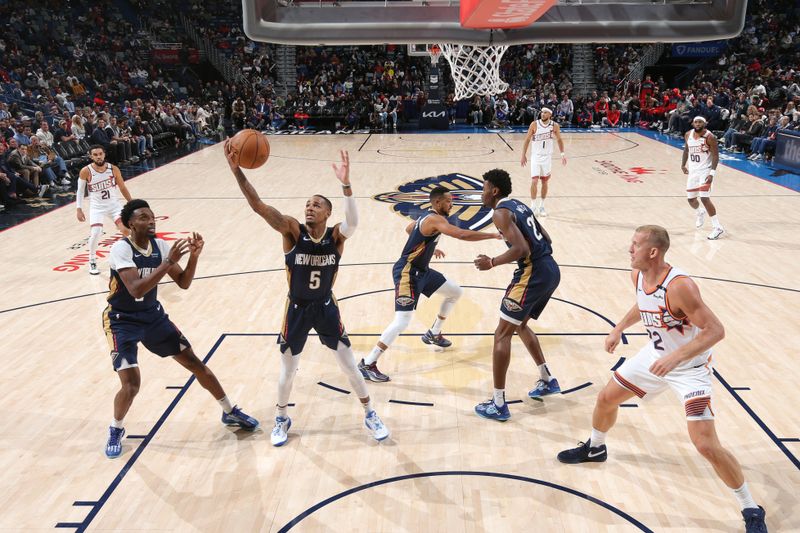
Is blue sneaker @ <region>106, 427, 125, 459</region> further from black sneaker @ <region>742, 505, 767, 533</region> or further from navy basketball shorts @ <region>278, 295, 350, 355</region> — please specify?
black sneaker @ <region>742, 505, 767, 533</region>

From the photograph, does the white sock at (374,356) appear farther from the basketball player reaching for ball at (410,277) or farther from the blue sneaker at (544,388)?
the blue sneaker at (544,388)

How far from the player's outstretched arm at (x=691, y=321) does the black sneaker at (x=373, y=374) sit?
2471 millimetres

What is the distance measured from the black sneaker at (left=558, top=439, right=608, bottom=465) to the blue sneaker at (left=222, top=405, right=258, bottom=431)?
211 cm

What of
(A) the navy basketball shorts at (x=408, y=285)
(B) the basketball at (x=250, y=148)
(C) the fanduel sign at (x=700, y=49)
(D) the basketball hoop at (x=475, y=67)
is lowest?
(A) the navy basketball shorts at (x=408, y=285)

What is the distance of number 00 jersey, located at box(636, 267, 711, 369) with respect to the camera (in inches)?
151

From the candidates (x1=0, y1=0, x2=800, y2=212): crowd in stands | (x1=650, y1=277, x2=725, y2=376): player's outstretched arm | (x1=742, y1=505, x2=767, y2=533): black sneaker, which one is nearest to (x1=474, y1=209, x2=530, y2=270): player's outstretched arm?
(x1=650, y1=277, x2=725, y2=376): player's outstretched arm

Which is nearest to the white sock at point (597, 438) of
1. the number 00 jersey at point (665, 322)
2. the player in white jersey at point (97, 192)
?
the number 00 jersey at point (665, 322)

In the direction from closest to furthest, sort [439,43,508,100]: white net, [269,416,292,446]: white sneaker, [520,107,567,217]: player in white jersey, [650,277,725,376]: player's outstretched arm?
[650,277,725,376]: player's outstretched arm, [269,416,292,446]: white sneaker, [439,43,508,100]: white net, [520,107,567,217]: player in white jersey

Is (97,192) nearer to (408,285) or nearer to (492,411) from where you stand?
(408,285)

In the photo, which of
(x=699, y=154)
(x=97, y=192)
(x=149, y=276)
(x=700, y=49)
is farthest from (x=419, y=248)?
(x=700, y=49)

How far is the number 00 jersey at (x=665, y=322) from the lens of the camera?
3.84m

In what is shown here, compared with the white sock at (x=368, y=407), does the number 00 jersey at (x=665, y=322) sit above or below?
above

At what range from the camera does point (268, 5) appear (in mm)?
6395

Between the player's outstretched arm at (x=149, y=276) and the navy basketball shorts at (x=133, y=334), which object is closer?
the player's outstretched arm at (x=149, y=276)
